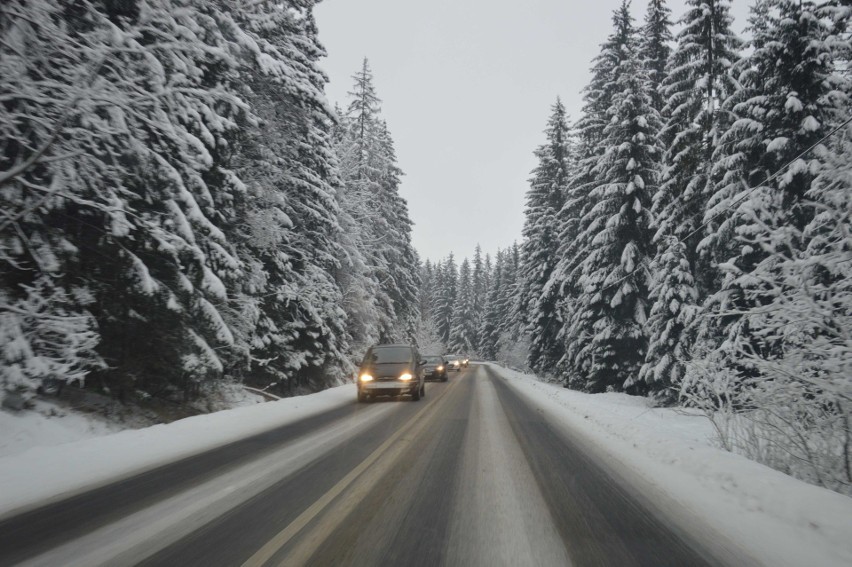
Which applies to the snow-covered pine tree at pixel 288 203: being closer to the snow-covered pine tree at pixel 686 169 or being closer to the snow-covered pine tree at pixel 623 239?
the snow-covered pine tree at pixel 623 239

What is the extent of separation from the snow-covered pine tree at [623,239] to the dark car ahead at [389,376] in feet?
29.9

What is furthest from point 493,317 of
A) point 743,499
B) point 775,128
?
point 743,499

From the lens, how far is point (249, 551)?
A: 139 inches

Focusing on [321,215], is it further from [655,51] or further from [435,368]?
[655,51]

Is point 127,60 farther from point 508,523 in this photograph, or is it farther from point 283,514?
point 508,523

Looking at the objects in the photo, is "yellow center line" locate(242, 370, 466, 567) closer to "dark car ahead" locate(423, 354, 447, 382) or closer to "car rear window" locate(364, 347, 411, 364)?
"car rear window" locate(364, 347, 411, 364)

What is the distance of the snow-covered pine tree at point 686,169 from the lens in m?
17.0

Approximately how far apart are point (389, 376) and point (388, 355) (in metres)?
1.11

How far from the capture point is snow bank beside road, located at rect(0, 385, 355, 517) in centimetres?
507

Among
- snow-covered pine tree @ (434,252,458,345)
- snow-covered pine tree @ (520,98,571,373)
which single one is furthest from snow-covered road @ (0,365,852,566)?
snow-covered pine tree @ (434,252,458,345)

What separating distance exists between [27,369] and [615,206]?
2160 cm

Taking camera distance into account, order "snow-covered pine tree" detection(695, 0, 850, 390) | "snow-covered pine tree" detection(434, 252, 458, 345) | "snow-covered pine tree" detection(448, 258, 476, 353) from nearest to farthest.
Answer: "snow-covered pine tree" detection(695, 0, 850, 390) < "snow-covered pine tree" detection(448, 258, 476, 353) < "snow-covered pine tree" detection(434, 252, 458, 345)

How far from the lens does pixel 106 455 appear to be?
21.6ft

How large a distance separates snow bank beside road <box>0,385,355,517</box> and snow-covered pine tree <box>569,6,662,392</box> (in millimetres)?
15360
